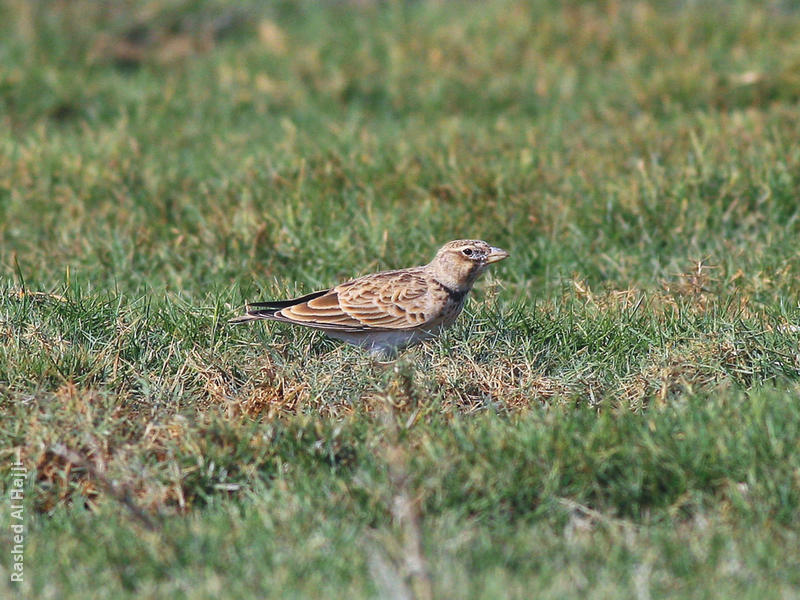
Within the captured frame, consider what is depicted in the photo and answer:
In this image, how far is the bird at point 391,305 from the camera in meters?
5.62

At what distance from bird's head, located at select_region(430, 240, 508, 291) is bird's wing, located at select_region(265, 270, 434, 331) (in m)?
0.13

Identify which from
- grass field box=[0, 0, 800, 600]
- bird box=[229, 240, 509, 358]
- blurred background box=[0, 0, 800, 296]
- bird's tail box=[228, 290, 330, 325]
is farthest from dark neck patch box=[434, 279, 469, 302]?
blurred background box=[0, 0, 800, 296]

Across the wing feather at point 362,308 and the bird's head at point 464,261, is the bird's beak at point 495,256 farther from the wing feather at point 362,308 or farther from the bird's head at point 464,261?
the wing feather at point 362,308

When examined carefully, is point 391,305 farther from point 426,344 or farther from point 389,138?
point 389,138

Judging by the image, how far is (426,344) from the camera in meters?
5.72

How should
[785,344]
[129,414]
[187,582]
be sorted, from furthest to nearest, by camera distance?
[785,344], [129,414], [187,582]

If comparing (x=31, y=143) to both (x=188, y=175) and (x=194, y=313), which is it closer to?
(x=188, y=175)

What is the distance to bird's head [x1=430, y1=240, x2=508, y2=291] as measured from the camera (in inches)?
232

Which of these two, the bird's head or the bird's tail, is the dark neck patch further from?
the bird's tail

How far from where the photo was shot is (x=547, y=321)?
5.79 m

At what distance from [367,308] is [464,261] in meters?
0.58

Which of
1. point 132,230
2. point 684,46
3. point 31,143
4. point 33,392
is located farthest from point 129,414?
point 684,46

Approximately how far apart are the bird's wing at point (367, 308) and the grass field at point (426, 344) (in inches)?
7.1

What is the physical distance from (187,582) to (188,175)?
5209 millimetres
